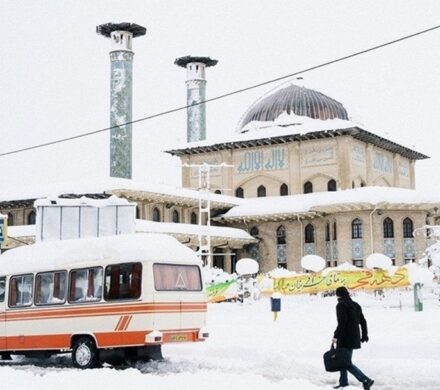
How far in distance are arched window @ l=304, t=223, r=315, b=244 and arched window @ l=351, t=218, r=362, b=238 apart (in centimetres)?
355

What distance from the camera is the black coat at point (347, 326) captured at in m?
10.6

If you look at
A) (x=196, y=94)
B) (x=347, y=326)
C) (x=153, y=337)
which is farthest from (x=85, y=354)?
(x=196, y=94)

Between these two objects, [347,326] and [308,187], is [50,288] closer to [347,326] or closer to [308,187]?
[347,326]

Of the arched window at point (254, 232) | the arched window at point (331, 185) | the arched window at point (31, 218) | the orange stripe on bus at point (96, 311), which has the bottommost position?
the orange stripe on bus at point (96, 311)

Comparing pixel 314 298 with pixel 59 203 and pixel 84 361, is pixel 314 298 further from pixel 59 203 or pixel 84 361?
pixel 84 361

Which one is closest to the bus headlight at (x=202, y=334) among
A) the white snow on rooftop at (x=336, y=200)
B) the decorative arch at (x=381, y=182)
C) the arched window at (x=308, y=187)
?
the white snow on rooftop at (x=336, y=200)

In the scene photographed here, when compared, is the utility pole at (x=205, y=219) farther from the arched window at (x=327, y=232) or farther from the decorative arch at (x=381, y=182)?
the decorative arch at (x=381, y=182)

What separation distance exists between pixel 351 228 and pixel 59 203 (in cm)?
2059

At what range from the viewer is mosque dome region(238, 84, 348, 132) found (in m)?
53.3

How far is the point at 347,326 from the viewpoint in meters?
10.6

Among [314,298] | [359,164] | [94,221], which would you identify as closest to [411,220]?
[359,164]

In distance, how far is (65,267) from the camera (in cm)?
1506

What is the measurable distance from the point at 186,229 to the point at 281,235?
8071 mm

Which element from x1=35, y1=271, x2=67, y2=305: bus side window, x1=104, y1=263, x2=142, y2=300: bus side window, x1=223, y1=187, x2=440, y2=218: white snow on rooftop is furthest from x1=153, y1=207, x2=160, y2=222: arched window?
x1=104, y1=263, x2=142, y2=300: bus side window
